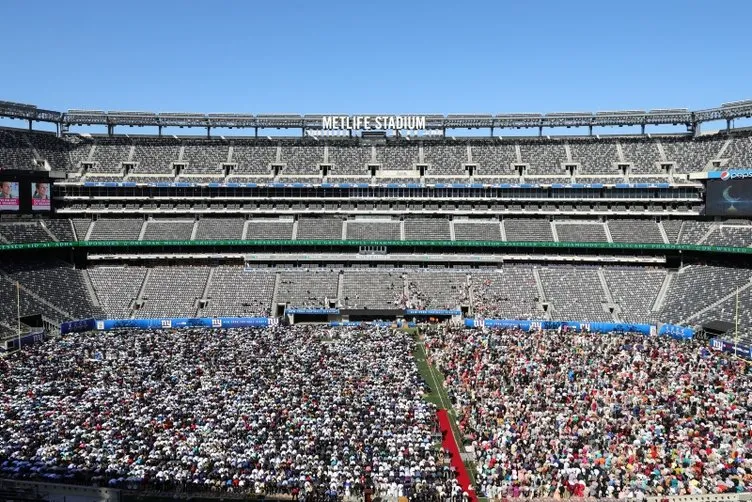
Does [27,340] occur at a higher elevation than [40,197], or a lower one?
lower

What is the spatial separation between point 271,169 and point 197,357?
119 ft

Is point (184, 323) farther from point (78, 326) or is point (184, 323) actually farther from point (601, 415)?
point (601, 415)

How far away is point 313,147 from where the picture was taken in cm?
7812

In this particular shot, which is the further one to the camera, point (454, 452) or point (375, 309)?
point (375, 309)

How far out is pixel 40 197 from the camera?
67.2 meters

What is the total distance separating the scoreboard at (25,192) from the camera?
62938 mm

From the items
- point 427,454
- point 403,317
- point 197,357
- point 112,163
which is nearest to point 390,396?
point 427,454

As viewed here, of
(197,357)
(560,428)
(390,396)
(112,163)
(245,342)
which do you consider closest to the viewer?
(560,428)

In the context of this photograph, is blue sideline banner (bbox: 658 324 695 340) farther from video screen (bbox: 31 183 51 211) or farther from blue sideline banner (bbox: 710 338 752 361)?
video screen (bbox: 31 183 51 211)

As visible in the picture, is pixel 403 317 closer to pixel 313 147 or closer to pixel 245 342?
pixel 245 342

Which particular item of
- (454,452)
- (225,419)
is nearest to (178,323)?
(225,419)

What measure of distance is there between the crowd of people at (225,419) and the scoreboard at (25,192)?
2480 cm

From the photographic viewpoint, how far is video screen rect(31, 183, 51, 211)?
218ft

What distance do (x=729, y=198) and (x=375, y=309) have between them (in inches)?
1507
